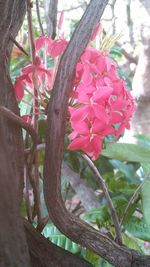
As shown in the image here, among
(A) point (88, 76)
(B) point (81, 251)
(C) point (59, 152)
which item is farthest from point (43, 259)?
(B) point (81, 251)

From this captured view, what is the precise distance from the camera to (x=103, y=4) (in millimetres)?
397

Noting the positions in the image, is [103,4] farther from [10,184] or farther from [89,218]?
[89,218]

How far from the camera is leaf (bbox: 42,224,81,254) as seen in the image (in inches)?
27.5

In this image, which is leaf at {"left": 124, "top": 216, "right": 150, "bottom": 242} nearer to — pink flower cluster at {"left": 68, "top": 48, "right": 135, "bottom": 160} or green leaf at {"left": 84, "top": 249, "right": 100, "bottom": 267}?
green leaf at {"left": 84, "top": 249, "right": 100, "bottom": 267}

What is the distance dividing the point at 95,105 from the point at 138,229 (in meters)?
0.25

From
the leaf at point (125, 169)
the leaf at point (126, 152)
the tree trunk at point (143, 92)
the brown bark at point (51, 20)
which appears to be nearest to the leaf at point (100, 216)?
the leaf at point (126, 152)

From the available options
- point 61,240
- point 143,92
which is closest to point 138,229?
point 61,240

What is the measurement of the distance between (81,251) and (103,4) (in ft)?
1.53

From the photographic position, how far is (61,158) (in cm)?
39

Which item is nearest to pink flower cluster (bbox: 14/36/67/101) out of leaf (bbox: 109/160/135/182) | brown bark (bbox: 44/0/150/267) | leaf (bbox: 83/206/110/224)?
brown bark (bbox: 44/0/150/267)

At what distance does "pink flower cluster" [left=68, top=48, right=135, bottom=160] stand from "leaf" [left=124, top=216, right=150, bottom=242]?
0.19 m

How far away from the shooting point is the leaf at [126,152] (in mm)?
491

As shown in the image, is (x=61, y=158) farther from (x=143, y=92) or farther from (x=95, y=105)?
(x=143, y=92)

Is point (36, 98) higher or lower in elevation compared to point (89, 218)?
higher
